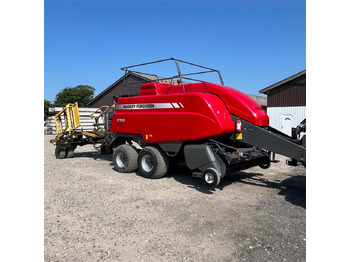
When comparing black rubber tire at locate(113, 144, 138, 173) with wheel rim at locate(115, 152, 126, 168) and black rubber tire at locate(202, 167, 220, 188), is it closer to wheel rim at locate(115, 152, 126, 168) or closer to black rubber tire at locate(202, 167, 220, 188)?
wheel rim at locate(115, 152, 126, 168)

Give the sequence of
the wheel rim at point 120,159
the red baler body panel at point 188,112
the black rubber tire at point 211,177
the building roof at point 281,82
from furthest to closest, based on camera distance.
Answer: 1. the building roof at point 281,82
2. the wheel rim at point 120,159
3. the red baler body panel at point 188,112
4. the black rubber tire at point 211,177

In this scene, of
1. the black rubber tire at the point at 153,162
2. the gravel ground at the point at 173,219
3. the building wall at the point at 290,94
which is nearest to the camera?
the gravel ground at the point at 173,219

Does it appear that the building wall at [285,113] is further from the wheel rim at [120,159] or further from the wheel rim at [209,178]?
the wheel rim at [209,178]

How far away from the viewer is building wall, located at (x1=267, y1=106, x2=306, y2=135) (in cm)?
1728

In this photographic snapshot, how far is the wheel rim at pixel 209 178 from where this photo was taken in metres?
5.53

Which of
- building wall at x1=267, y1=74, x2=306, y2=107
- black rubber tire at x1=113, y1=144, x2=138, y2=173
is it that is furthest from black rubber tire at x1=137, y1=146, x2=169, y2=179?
building wall at x1=267, y1=74, x2=306, y2=107

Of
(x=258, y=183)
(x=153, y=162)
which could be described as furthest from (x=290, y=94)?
(x=153, y=162)

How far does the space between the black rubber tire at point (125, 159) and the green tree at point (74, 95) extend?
4996cm

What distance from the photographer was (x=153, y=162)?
22.2 ft

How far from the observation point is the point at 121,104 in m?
7.77

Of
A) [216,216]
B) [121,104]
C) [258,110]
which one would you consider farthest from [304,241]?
[121,104]

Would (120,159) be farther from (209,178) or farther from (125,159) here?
(209,178)

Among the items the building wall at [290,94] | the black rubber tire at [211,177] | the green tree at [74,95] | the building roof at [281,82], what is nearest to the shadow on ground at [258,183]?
the black rubber tire at [211,177]

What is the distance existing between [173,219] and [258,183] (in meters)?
2.92
